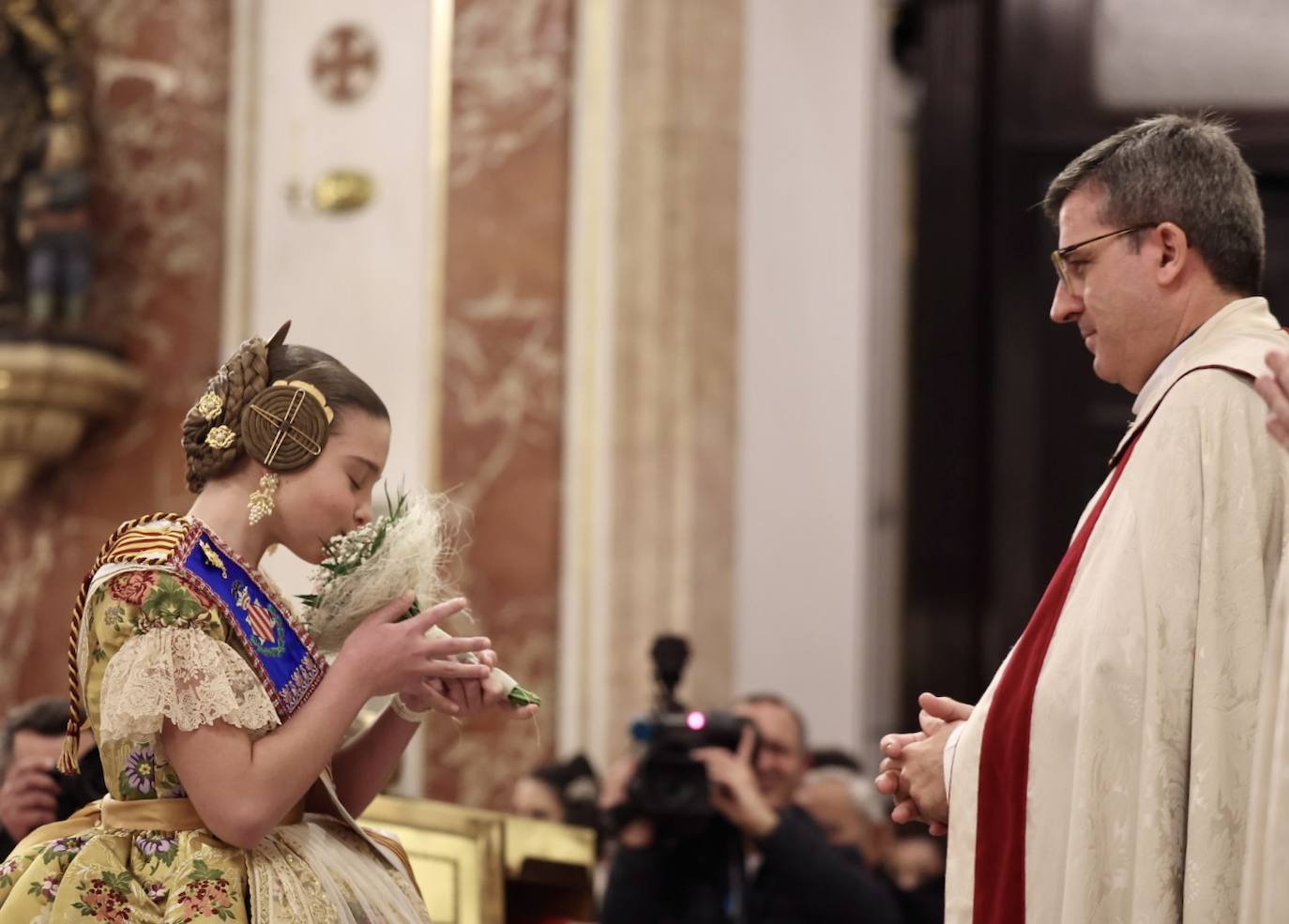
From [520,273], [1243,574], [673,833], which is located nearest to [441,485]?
[520,273]

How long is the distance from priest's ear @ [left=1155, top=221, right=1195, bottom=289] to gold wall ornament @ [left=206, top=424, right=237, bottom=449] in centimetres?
143

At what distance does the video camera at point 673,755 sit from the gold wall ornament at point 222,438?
1.55 meters

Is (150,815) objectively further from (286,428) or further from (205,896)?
(286,428)

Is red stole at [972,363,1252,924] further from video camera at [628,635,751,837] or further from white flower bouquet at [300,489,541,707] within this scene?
video camera at [628,635,751,837]

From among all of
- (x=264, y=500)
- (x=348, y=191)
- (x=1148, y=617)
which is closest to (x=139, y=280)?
(x=348, y=191)

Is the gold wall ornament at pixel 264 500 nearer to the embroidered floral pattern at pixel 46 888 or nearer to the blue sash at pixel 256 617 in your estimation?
the blue sash at pixel 256 617

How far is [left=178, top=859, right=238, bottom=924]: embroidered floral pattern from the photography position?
111 inches

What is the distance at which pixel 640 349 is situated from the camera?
725 centimetres

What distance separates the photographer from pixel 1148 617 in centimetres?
279

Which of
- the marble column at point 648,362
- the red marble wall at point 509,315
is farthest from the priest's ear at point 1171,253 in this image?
the red marble wall at point 509,315

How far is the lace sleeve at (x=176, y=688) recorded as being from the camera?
2.82 metres

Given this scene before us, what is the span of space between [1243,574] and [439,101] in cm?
529

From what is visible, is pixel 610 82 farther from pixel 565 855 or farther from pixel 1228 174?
pixel 1228 174

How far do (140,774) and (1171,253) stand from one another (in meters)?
1.72
